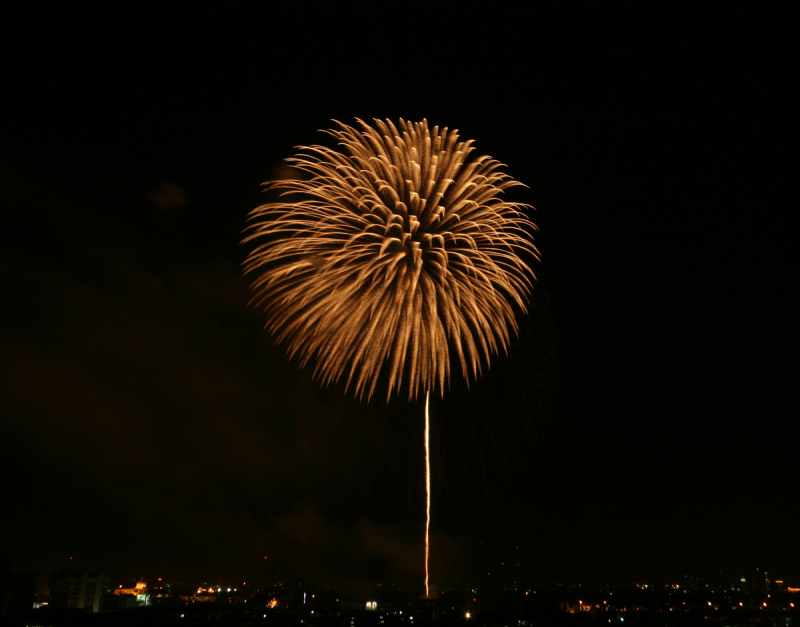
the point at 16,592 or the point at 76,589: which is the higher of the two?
the point at 16,592

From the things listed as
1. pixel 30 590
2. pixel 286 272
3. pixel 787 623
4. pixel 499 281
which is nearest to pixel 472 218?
pixel 499 281

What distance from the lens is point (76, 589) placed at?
62000mm

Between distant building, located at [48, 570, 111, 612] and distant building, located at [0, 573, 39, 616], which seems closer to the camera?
distant building, located at [0, 573, 39, 616]

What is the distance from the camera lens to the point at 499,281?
2478cm

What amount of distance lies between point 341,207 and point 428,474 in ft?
41.3

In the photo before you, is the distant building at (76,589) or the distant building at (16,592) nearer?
the distant building at (16,592)

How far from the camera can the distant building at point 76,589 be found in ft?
199

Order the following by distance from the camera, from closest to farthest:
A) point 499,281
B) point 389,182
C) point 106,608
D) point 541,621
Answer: point 389,182
point 499,281
point 541,621
point 106,608

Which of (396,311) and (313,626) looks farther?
(313,626)

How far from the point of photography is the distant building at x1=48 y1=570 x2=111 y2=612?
6072 centimetres

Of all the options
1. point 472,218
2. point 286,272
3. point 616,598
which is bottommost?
point 616,598

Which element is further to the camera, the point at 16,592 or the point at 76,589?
the point at 76,589

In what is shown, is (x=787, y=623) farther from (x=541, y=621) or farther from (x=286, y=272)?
(x=286, y=272)

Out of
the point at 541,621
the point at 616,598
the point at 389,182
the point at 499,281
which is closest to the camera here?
the point at 389,182
